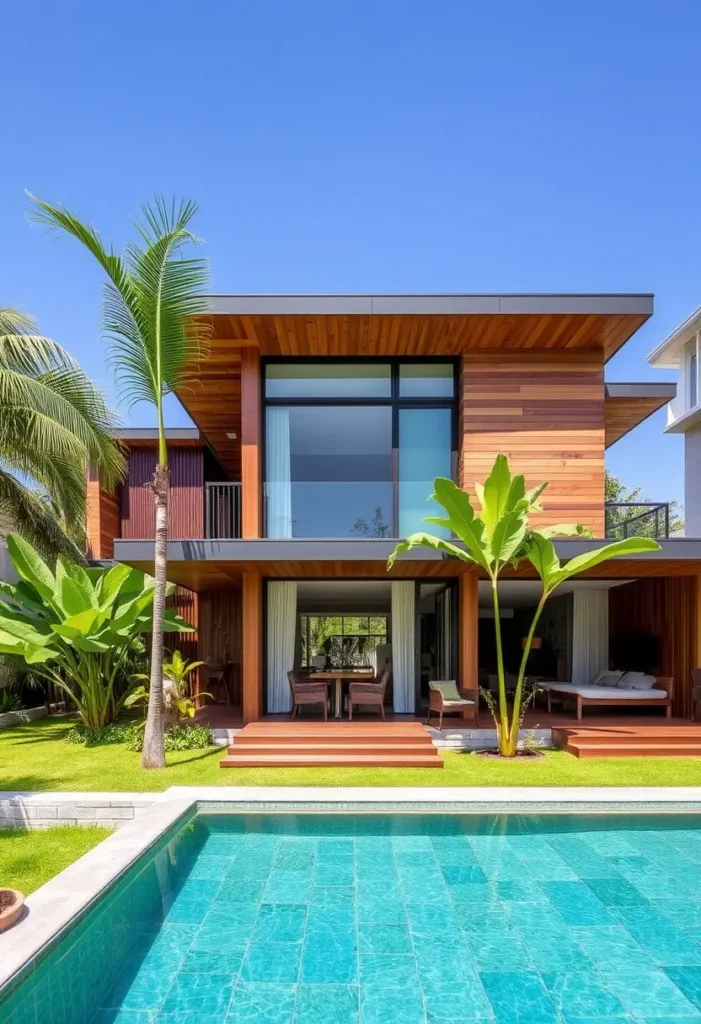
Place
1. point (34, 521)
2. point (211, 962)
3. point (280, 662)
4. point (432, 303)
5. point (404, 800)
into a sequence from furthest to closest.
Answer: point (280, 662), point (34, 521), point (432, 303), point (404, 800), point (211, 962)

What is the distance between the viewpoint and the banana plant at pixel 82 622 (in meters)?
11.1

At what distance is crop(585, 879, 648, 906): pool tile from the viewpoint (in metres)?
5.36

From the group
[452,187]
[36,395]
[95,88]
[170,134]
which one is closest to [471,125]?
[452,187]

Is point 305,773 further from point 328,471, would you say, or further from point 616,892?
point 328,471

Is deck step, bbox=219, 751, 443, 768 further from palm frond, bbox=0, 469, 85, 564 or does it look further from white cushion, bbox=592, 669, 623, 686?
white cushion, bbox=592, 669, 623, 686

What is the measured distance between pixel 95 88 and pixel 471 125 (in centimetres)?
669

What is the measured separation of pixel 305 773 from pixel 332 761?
64 cm

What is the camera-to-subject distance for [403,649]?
42.7ft

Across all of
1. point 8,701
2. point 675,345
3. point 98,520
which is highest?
point 675,345

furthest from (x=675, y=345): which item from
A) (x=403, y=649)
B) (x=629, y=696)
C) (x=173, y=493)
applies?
(x=173, y=493)

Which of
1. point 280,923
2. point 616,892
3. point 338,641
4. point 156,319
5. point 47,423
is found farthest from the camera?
point 338,641

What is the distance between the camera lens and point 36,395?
28.5ft

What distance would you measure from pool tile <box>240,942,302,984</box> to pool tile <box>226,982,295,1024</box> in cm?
9

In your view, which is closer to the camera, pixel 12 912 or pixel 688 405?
pixel 12 912
